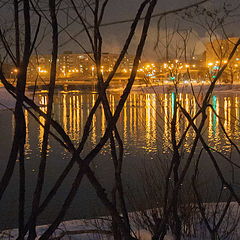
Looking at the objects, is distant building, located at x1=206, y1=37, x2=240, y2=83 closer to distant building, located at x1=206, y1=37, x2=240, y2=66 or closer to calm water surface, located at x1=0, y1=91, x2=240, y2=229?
distant building, located at x1=206, y1=37, x2=240, y2=66

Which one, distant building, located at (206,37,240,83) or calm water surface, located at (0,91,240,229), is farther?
calm water surface, located at (0,91,240,229)

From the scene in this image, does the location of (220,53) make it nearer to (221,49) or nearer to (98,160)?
(221,49)

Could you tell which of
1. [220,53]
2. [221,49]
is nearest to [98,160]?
[220,53]

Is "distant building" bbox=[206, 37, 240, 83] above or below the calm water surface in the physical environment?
above

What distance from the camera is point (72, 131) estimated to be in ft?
42.3

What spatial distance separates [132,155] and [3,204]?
3762 millimetres

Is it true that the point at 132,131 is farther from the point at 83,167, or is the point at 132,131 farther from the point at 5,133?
the point at 83,167

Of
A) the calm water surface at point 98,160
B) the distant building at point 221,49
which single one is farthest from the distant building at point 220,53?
the calm water surface at point 98,160

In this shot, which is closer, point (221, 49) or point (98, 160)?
point (221, 49)

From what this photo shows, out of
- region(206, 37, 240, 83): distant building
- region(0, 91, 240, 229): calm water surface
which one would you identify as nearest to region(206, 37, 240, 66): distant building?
region(206, 37, 240, 83): distant building

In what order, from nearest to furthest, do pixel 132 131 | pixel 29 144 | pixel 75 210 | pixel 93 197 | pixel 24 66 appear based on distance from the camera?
pixel 24 66
pixel 75 210
pixel 93 197
pixel 29 144
pixel 132 131

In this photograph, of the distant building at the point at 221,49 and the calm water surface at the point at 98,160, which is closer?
the distant building at the point at 221,49

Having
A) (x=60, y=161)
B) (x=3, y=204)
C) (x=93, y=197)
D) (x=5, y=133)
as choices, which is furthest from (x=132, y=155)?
(x=5, y=133)

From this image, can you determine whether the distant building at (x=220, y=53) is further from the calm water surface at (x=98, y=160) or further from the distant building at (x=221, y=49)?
the calm water surface at (x=98, y=160)
